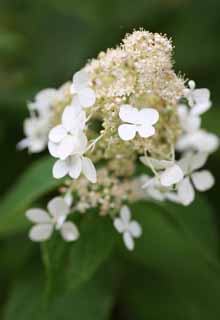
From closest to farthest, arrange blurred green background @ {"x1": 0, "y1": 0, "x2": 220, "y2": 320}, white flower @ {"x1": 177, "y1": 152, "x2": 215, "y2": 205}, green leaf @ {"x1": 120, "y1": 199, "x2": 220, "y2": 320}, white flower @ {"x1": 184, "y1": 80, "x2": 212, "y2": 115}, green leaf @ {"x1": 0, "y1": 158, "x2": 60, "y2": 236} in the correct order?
white flower @ {"x1": 184, "y1": 80, "x2": 212, "y2": 115} < white flower @ {"x1": 177, "y1": 152, "x2": 215, "y2": 205} < green leaf @ {"x1": 0, "y1": 158, "x2": 60, "y2": 236} < green leaf @ {"x1": 120, "y1": 199, "x2": 220, "y2": 320} < blurred green background @ {"x1": 0, "y1": 0, "x2": 220, "y2": 320}

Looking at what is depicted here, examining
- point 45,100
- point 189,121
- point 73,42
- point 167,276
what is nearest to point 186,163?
point 189,121

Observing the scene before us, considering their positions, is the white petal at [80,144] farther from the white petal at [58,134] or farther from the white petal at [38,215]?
the white petal at [38,215]

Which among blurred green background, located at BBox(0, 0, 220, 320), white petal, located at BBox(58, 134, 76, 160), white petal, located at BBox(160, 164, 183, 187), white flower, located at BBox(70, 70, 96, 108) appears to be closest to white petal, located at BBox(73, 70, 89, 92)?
white flower, located at BBox(70, 70, 96, 108)

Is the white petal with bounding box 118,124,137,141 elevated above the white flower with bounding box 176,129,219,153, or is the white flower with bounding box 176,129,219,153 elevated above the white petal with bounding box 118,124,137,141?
the white flower with bounding box 176,129,219,153

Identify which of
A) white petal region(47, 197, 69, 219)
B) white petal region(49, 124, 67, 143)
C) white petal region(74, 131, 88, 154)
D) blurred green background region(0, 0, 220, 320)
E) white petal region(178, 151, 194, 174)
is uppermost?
blurred green background region(0, 0, 220, 320)

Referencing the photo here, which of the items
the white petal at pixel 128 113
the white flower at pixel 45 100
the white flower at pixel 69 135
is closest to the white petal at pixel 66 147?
the white flower at pixel 69 135

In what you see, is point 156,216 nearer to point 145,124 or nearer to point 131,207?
point 131,207

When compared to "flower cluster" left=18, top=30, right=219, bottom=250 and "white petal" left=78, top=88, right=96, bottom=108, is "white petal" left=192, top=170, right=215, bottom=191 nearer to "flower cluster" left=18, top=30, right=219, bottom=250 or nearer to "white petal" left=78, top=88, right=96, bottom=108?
"flower cluster" left=18, top=30, right=219, bottom=250

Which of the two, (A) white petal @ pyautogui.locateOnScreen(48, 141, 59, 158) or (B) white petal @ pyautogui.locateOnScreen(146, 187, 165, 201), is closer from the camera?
(A) white petal @ pyautogui.locateOnScreen(48, 141, 59, 158)
